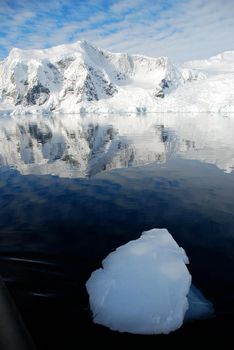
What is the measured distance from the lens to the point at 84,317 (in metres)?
6.00

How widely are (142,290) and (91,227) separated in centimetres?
470

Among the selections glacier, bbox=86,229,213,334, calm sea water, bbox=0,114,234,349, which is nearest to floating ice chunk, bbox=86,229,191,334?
glacier, bbox=86,229,213,334

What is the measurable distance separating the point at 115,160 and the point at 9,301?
1984 cm

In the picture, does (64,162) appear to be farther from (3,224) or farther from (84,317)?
(84,317)

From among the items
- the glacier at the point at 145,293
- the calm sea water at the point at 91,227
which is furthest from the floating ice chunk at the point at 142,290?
the calm sea water at the point at 91,227

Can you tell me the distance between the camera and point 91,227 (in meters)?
10.5

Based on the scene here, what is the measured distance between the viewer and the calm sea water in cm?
611

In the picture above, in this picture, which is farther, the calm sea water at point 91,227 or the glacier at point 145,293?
the calm sea water at point 91,227

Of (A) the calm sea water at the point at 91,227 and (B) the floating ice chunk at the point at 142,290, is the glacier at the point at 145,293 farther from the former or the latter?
Answer: (A) the calm sea water at the point at 91,227

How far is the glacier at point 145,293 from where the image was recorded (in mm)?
5586

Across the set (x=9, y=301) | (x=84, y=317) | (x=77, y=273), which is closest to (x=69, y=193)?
(x=77, y=273)

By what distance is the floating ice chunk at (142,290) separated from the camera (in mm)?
5586

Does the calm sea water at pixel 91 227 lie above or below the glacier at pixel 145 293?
below

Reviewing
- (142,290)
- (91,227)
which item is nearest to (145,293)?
(142,290)
